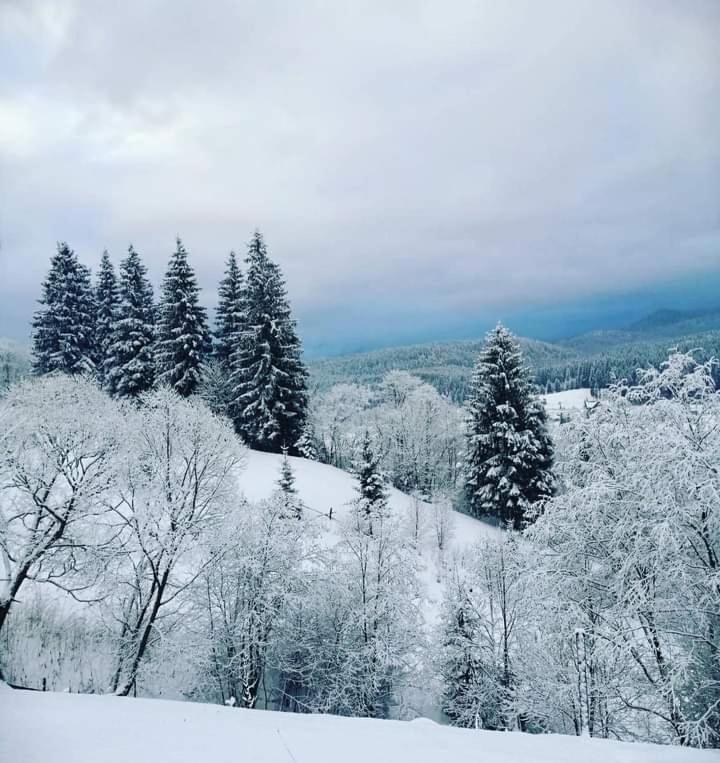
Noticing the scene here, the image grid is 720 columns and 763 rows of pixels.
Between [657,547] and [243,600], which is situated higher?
[657,547]

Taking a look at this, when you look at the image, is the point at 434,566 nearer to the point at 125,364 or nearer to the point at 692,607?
the point at 692,607

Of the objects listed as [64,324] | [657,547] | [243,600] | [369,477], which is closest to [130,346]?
[64,324]

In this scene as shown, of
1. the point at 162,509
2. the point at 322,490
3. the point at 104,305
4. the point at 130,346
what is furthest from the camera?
the point at 104,305

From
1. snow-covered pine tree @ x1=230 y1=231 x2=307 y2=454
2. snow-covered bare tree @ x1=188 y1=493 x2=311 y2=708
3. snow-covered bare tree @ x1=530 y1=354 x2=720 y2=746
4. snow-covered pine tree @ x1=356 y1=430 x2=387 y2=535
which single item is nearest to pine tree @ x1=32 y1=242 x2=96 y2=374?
snow-covered pine tree @ x1=230 y1=231 x2=307 y2=454

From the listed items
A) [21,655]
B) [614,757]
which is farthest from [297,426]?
[614,757]

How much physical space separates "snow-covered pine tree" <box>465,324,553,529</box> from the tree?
25.1 metres

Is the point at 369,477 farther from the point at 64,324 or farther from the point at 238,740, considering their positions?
the point at 64,324

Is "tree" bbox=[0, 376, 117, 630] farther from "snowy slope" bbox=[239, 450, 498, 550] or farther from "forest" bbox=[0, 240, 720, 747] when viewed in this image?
"snowy slope" bbox=[239, 450, 498, 550]

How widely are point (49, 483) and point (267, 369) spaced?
21.2 m

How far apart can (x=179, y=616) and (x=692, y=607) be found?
1595cm

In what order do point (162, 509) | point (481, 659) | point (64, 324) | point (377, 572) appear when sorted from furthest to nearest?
point (64, 324)
point (377, 572)
point (481, 659)
point (162, 509)

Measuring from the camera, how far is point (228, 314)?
40375 millimetres

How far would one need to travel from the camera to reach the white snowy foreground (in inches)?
153

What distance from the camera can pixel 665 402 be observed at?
37.5 ft
